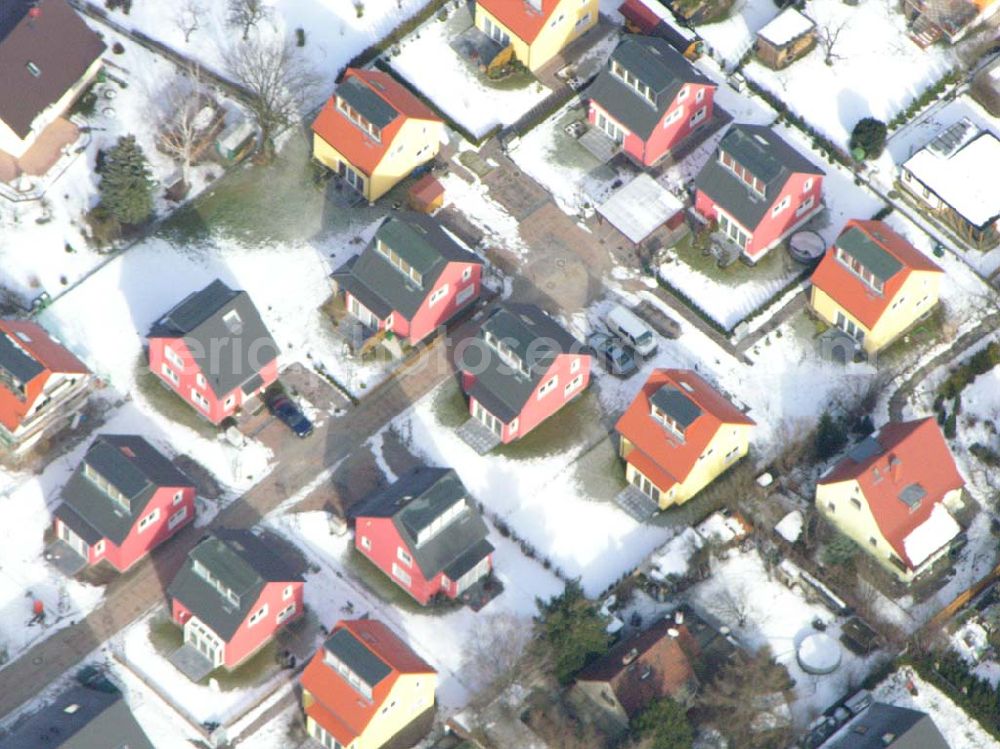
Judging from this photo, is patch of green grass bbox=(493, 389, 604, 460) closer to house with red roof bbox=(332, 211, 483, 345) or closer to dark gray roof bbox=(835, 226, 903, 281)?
house with red roof bbox=(332, 211, 483, 345)

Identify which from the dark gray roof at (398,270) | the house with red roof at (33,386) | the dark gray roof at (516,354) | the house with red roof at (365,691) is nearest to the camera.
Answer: the house with red roof at (365,691)

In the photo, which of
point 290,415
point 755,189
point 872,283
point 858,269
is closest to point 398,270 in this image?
point 290,415

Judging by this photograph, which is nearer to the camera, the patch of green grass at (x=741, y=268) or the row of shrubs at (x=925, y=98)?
the patch of green grass at (x=741, y=268)

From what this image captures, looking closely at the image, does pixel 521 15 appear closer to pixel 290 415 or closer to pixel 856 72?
pixel 856 72

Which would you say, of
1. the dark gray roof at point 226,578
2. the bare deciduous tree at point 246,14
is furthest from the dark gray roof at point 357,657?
the bare deciduous tree at point 246,14

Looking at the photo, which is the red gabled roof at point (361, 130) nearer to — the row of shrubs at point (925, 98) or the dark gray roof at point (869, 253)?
the dark gray roof at point (869, 253)

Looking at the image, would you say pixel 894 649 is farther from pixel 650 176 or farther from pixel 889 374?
pixel 650 176
